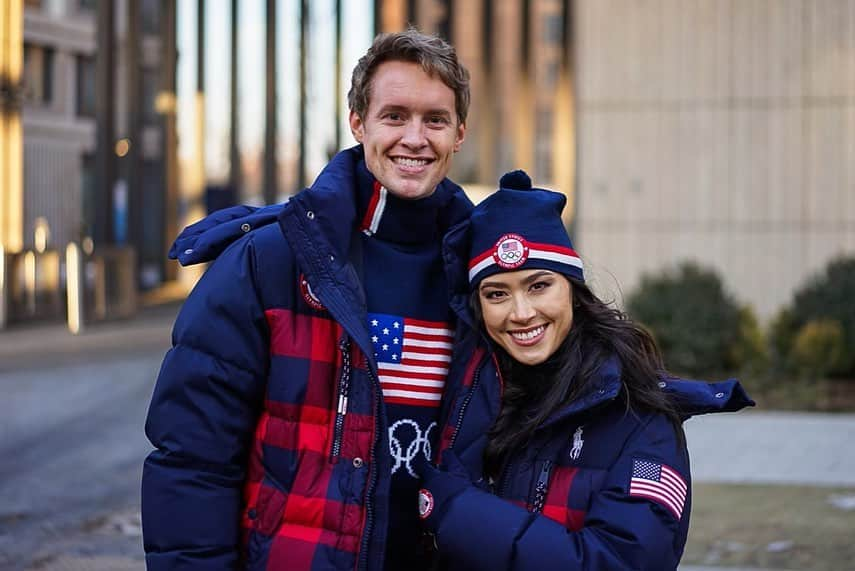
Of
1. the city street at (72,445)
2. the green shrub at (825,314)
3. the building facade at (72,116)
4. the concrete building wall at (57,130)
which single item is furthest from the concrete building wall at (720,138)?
the concrete building wall at (57,130)

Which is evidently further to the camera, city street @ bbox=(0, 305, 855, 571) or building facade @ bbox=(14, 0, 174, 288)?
building facade @ bbox=(14, 0, 174, 288)

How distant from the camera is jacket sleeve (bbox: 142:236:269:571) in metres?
2.58

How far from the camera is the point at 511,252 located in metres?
2.68

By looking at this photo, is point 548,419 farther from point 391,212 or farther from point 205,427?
point 205,427

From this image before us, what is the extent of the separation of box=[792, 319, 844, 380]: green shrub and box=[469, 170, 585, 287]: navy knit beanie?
27.8 feet

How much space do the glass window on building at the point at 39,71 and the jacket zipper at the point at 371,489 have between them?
1568 centimetres

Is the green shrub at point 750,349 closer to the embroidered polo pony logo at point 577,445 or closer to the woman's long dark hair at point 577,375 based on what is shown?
the woman's long dark hair at point 577,375

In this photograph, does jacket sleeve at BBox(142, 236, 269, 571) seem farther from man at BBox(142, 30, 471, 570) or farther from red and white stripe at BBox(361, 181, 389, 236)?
red and white stripe at BBox(361, 181, 389, 236)

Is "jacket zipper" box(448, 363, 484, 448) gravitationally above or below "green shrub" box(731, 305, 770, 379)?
above

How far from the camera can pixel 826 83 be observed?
12.3 m

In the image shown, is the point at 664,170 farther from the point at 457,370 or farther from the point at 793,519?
the point at 457,370

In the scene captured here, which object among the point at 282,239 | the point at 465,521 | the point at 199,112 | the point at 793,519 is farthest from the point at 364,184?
the point at 199,112

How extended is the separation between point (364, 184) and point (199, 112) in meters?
23.4

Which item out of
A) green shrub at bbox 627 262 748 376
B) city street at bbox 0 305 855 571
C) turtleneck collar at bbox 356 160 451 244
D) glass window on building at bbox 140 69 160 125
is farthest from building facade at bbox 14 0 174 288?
turtleneck collar at bbox 356 160 451 244
